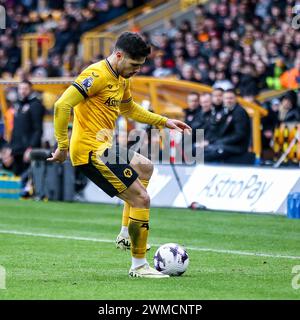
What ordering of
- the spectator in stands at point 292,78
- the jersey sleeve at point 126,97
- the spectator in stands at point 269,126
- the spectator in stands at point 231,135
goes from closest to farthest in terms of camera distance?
the jersey sleeve at point 126,97 → the spectator in stands at point 231,135 → the spectator in stands at point 269,126 → the spectator in stands at point 292,78

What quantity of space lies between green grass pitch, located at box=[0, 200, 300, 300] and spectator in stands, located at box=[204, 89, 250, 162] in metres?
1.56

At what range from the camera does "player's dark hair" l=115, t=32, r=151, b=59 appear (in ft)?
31.4

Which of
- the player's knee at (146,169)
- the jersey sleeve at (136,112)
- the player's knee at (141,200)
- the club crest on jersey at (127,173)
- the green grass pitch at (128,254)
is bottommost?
the green grass pitch at (128,254)

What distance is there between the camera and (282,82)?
2328 centimetres

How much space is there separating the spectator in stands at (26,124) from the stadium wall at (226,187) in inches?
107

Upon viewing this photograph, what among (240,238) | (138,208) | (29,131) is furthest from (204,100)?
(138,208)

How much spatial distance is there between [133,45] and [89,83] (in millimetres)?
541

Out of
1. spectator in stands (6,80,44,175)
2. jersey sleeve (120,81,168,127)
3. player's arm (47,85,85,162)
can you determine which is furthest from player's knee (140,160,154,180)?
spectator in stands (6,80,44,175)

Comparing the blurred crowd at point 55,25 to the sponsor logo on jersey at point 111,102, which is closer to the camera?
the sponsor logo on jersey at point 111,102

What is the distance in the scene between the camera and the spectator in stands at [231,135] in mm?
18500

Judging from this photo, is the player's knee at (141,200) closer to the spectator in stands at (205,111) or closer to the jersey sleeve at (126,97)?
the jersey sleeve at (126,97)

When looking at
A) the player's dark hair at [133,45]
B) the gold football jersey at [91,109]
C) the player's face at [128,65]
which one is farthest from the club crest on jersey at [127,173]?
the player's dark hair at [133,45]

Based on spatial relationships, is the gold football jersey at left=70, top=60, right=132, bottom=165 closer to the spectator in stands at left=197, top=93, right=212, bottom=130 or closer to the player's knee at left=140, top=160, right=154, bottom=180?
the player's knee at left=140, top=160, right=154, bottom=180
